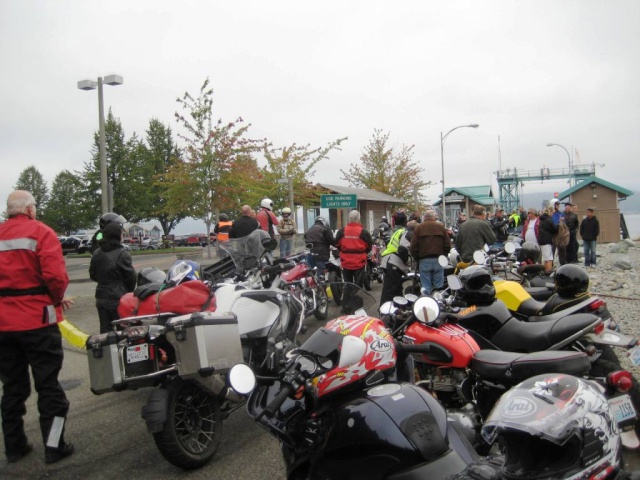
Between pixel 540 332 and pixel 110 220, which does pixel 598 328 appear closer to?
pixel 540 332

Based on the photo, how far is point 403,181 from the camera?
42.1 m

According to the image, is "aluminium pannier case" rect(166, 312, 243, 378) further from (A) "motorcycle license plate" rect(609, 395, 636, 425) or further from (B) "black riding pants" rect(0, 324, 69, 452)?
(A) "motorcycle license plate" rect(609, 395, 636, 425)

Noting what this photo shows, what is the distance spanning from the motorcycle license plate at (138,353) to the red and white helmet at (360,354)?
1806mm

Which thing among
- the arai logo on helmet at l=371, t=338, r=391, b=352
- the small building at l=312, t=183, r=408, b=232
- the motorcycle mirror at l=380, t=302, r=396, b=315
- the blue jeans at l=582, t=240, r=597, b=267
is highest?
the small building at l=312, t=183, r=408, b=232

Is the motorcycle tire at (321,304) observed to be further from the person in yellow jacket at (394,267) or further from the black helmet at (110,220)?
the black helmet at (110,220)

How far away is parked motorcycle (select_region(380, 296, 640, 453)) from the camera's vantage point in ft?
8.87

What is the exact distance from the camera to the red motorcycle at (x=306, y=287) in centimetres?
718

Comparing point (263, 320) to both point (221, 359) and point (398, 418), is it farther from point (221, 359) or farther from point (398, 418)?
point (398, 418)

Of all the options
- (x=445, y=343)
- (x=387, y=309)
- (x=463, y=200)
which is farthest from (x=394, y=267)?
(x=463, y=200)

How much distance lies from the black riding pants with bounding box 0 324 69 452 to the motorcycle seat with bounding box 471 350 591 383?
10.2 feet

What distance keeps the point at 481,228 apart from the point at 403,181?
33.8 m

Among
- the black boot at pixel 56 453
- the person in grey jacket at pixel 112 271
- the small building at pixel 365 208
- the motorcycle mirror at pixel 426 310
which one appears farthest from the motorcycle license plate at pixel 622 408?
the small building at pixel 365 208

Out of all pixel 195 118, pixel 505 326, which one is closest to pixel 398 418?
pixel 505 326

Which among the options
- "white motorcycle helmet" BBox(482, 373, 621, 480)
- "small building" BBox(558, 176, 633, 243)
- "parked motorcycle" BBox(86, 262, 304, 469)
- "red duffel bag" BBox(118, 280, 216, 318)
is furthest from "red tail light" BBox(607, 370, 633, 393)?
"small building" BBox(558, 176, 633, 243)
